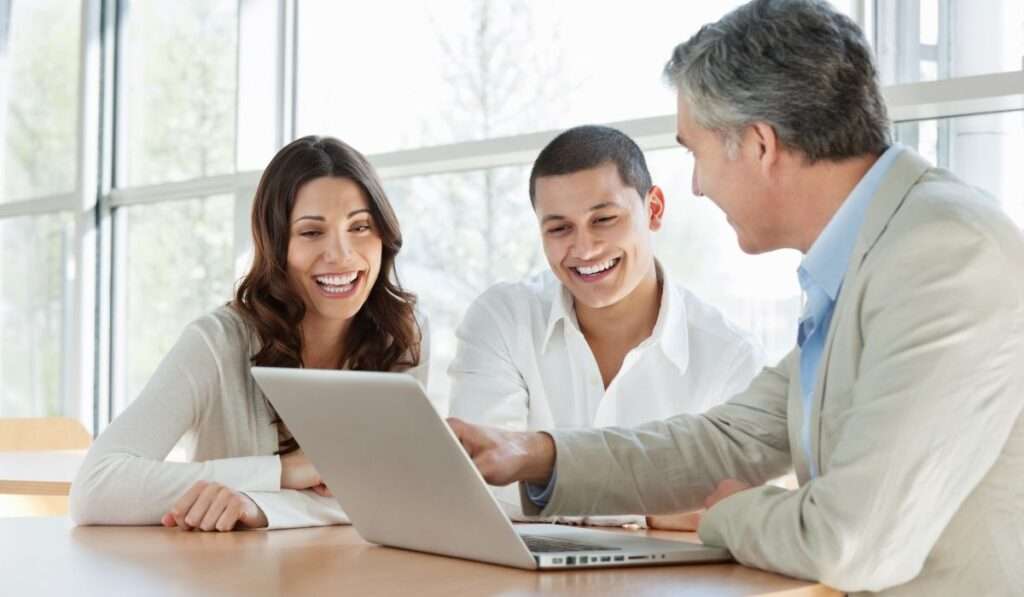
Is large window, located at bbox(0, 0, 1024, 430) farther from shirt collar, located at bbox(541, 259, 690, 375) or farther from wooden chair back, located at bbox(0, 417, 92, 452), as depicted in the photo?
wooden chair back, located at bbox(0, 417, 92, 452)

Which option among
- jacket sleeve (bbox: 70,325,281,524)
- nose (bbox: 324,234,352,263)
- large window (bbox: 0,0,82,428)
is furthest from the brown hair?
large window (bbox: 0,0,82,428)

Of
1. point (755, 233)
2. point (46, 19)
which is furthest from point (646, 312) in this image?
point (46, 19)

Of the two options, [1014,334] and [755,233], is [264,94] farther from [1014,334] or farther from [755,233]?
A: [1014,334]

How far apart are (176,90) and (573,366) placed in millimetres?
3743

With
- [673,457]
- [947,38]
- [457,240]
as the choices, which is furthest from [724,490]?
[457,240]

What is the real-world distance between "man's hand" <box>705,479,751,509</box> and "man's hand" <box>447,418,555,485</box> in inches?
9.2

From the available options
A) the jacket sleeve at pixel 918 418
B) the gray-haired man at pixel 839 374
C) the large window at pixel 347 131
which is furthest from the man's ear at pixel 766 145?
the large window at pixel 347 131

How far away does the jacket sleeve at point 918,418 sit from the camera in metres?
1.40

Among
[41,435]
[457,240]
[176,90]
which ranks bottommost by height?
[41,435]

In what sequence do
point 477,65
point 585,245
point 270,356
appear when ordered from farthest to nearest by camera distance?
point 477,65, point 585,245, point 270,356

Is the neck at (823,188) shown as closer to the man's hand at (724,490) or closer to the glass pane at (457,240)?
the man's hand at (724,490)

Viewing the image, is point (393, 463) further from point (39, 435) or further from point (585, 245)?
point (39, 435)

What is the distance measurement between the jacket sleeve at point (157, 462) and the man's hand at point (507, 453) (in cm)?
47

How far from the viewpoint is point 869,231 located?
1.58 m
